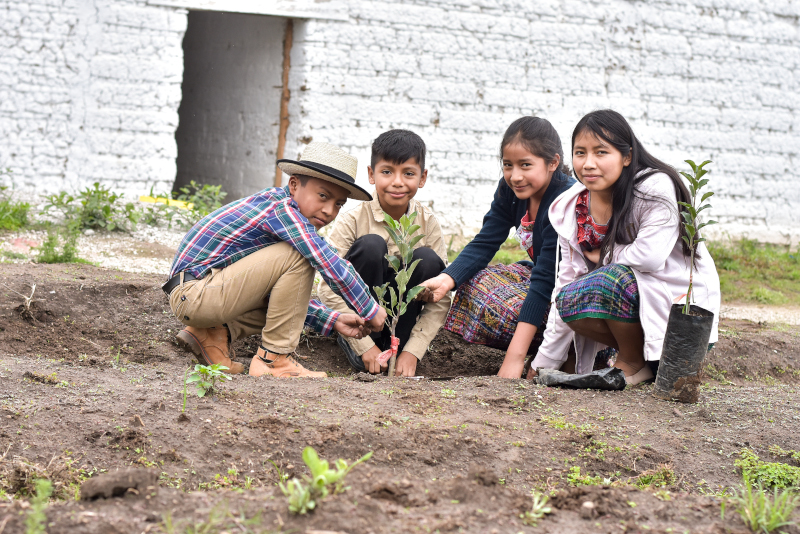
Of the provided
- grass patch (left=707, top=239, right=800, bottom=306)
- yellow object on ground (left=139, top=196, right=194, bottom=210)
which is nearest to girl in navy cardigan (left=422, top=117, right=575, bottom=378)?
grass patch (left=707, top=239, right=800, bottom=306)

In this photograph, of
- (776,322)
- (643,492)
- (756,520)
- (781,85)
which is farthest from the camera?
(781,85)

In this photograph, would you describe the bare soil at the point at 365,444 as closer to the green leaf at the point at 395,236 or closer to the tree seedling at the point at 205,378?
the tree seedling at the point at 205,378

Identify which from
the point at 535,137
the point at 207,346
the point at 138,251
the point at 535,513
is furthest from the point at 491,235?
the point at 138,251

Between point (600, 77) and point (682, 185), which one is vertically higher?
point (600, 77)

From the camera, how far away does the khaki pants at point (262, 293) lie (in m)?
2.86

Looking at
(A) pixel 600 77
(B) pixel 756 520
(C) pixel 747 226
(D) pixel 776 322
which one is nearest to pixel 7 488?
(B) pixel 756 520

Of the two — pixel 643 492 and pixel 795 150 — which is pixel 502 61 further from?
pixel 643 492

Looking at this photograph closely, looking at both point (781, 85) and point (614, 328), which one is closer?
point (614, 328)

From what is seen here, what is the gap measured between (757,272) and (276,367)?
5.73m

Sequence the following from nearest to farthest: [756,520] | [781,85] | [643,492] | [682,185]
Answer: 1. [756,520]
2. [643,492]
3. [682,185]
4. [781,85]

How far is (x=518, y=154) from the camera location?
10.2 feet

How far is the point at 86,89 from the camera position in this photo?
6.12 meters

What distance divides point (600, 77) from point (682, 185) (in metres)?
4.80

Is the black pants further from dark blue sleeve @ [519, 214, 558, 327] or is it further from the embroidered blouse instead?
the embroidered blouse
